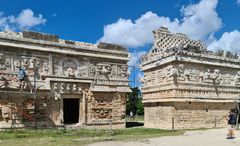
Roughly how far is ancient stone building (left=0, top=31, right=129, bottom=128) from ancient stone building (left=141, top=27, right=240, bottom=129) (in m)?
2.43

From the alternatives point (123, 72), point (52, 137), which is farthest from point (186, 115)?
point (52, 137)

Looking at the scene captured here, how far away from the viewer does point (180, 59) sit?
18.3 meters

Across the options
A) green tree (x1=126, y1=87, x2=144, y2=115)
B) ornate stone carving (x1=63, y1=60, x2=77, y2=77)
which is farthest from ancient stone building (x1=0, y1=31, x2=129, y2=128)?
green tree (x1=126, y1=87, x2=144, y2=115)

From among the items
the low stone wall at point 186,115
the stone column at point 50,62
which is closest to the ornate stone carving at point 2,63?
the stone column at point 50,62

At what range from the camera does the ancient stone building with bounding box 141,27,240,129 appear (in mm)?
18172

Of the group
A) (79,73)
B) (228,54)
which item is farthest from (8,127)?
(228,54)

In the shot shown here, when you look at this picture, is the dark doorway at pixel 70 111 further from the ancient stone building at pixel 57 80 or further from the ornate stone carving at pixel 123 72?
the ornate stone carving at pixel 123 72

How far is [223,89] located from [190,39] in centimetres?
388

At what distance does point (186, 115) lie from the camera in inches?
719

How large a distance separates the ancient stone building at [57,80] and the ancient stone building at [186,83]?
2430mm

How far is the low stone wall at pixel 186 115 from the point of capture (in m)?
18.0

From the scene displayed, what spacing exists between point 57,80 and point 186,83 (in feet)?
23.9

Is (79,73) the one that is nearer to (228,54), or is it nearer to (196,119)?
(196,119)

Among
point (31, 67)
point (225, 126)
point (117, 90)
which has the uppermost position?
point (31, 67)
